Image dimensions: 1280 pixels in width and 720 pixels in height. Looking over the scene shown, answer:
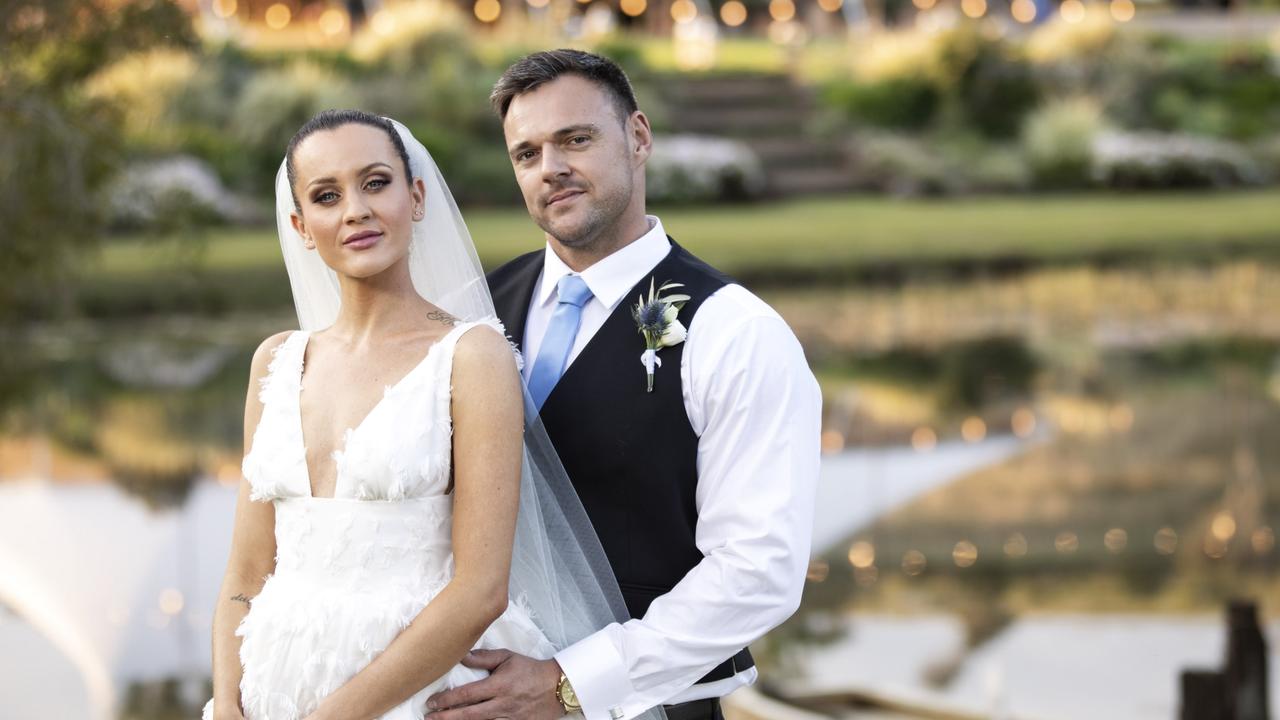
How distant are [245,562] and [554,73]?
785 millimetres

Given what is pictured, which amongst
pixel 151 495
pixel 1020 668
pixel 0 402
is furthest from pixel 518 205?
pixel 1020 668

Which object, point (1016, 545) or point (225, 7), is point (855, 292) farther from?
point (225, 7)

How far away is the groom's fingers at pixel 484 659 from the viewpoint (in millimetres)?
1930

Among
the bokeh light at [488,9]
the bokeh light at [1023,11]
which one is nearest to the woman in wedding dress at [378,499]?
the bokeh light at [488,9]

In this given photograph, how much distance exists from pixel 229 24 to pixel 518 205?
18.6 feet

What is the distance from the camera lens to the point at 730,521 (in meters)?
2.02

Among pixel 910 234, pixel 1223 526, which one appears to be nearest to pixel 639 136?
pixel 1223 526

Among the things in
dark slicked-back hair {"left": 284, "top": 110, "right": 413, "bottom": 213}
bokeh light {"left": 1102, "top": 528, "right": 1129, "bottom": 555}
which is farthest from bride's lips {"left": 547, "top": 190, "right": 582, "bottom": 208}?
bokeh light {"left": 1102, "top": 528, "right": 1129, "bottom": 555}

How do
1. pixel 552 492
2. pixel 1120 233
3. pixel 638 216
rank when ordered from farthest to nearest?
pixel 1120 233, pixel 638 216, pixel 552 492

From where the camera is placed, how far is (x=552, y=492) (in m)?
2.04

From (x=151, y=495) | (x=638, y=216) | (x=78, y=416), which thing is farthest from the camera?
(x=78, y=416)

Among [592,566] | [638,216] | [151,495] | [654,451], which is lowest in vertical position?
[151,495]

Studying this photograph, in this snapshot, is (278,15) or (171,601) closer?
(171,601)

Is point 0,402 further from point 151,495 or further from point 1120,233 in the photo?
point 1120,233
